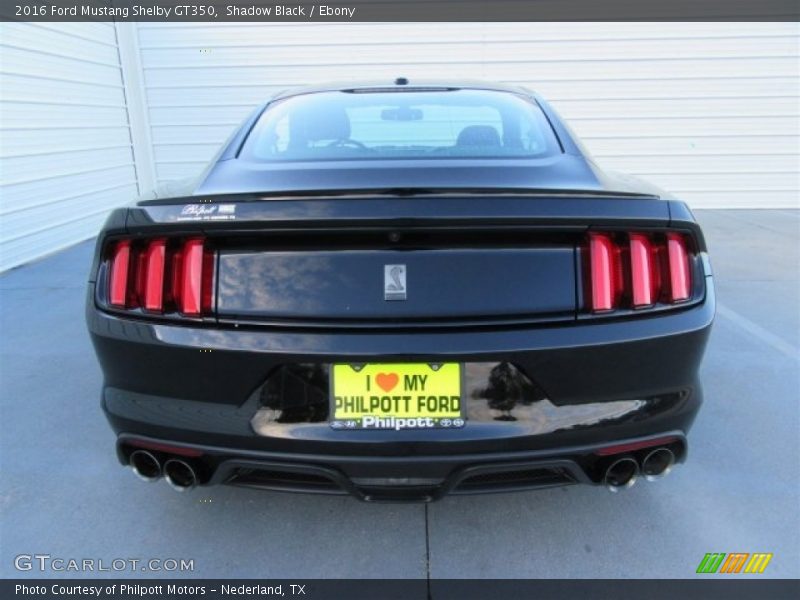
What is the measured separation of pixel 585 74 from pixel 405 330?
8536mm

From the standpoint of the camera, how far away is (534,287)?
162 centimetres

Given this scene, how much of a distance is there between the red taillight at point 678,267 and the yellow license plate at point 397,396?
0.73 m

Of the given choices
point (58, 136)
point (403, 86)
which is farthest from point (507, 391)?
point (58, 136)

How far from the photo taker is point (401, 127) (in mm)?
2531

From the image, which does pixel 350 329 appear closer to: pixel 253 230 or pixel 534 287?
Result: pixel 253 230

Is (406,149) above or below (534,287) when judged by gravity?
above

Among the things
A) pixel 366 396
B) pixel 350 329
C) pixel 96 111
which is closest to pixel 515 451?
pixel 366 396

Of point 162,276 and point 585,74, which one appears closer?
point 162,276

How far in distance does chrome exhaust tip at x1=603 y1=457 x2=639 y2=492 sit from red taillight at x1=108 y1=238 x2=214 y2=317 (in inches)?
52.9

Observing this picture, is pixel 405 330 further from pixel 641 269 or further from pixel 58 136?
pixel 58 136

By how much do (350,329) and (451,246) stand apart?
1.24 ft

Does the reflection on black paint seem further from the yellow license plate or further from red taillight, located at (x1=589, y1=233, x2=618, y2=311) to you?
red taillight, located at (x1=589, y1=233, x2=618, y2=311)

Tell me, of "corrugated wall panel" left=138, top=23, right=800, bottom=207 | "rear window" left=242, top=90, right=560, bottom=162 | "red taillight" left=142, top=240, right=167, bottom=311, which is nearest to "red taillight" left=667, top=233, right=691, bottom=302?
"rear window" left=242, top=90, right=560, bottom=162
